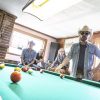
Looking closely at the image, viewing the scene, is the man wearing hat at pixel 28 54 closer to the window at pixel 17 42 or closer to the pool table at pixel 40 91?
the window at pixel 17 42

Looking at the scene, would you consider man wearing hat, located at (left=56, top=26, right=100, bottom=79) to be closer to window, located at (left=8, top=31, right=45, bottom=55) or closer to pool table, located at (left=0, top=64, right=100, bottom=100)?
pool table, located at (left=0, top=64, right=100, bottom=100)

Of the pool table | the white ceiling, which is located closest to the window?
the white ceiling

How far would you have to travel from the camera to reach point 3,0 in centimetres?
577

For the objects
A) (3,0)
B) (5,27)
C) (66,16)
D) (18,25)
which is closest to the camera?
(3,0)

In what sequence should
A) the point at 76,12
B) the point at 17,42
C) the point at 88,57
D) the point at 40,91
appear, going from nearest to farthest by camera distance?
1. the point at 40,91
2. the point at 88,57
3. the point at 76,12
4. the point at 17,42

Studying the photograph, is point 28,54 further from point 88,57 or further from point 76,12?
point 88,57

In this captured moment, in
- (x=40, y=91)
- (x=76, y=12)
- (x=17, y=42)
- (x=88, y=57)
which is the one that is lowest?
(x=40, y=91)

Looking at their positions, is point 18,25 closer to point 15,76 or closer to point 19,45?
point 19,45

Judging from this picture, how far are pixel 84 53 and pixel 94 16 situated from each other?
289cm

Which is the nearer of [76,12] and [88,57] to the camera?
[88,57]

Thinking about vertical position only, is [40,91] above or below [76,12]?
below

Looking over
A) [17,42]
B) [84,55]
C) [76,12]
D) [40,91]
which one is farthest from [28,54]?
[40,91]

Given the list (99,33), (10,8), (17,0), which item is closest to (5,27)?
(10,8)

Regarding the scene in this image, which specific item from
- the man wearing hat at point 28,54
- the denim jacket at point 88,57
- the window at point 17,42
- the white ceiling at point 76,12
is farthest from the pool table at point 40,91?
the window at point 17,42
